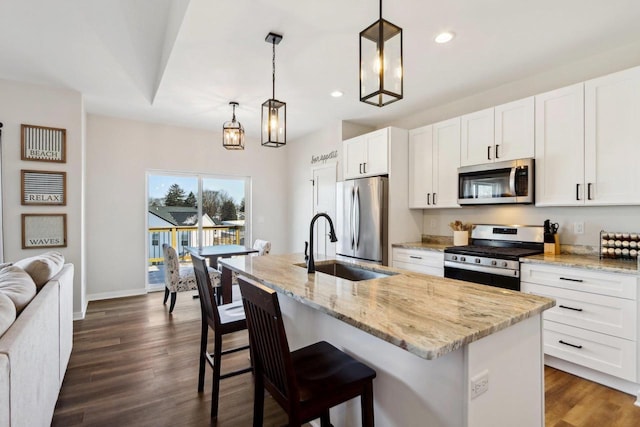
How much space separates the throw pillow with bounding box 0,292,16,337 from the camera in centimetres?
132

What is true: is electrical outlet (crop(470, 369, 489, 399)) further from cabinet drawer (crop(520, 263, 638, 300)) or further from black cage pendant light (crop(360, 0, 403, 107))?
cabinet drawer (crop(520, 263, 638, 300))

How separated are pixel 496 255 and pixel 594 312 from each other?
802 mm

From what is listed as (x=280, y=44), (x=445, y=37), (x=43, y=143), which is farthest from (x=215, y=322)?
(x=43, y=143)

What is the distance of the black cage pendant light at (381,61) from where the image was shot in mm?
1618

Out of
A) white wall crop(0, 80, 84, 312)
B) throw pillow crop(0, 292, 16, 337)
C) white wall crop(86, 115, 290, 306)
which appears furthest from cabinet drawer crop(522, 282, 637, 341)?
white wall crop(86, 115, 290, 306)

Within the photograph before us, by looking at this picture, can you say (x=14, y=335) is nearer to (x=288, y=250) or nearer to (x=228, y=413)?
(x=228, y=413)

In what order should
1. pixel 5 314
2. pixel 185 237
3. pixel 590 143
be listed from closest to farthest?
pixel 5 314
pixel 590 143
pixel 185 237

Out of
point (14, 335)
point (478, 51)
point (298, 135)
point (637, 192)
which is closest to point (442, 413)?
point (14, 335)

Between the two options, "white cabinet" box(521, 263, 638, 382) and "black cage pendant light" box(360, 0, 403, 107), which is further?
"white cabinet" box(521, 263, 638, 382)

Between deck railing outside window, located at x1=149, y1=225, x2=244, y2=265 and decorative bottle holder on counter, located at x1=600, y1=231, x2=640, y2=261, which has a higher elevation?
decorative bottle holder on counter, located at x1=600, y1=231, x2=640, y2=261

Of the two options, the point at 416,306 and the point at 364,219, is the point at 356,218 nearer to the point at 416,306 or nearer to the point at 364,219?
the point at 364,219

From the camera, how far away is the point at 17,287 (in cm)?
174

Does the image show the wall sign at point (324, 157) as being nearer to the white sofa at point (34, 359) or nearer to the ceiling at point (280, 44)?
the ceiling at point (280, 44)

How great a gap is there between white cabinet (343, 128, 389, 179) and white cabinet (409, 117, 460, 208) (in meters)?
0.40
